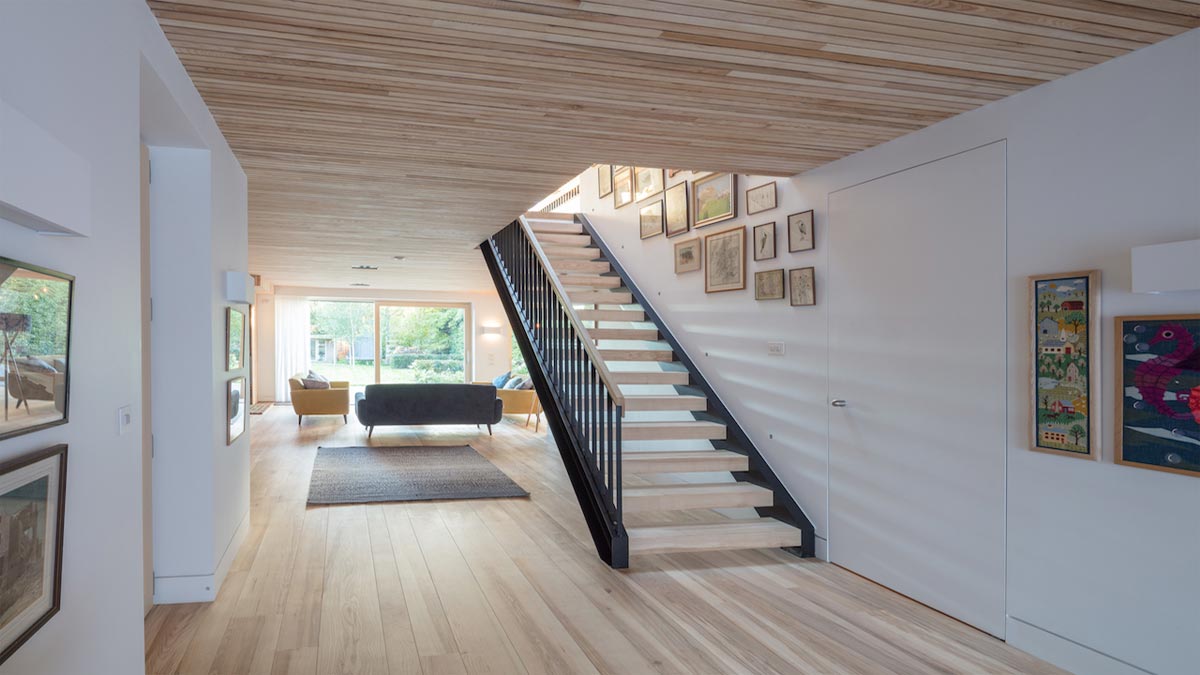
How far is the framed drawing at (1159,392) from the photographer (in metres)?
2.52

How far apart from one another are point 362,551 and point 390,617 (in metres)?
1.15

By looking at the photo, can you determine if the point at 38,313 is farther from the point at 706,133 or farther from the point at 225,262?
the point at 706,133

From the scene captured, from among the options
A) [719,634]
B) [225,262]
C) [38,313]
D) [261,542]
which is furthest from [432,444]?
[38,313]

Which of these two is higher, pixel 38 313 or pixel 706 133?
pixel 706 133

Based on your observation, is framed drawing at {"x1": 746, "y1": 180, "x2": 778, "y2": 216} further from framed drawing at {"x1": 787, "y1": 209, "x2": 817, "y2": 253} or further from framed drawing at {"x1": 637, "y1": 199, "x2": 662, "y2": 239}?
framed drawing at {"x1": 637, "y1": 199, "x2": 662, "y2": 239}

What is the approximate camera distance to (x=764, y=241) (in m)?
4.95

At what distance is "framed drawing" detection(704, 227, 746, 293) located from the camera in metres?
5.18

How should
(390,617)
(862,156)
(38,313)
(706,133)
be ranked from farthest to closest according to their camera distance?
1. (862,156)
2. (706,133)
3. (390,617)
4. (38,313)

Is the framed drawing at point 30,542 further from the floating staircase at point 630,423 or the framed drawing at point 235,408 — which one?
the floating staircase at point 630,423

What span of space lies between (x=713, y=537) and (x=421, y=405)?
591 centimetres

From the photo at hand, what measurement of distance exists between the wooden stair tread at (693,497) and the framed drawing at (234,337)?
230cm

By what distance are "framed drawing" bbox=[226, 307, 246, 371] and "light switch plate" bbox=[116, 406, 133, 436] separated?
1.91 metres

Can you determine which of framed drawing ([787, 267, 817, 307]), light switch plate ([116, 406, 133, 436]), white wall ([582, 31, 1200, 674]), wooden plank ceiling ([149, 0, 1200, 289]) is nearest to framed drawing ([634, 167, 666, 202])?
wooden plank ceiling ([149, 0, 1200, 289])

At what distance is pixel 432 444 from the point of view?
30.0ft
